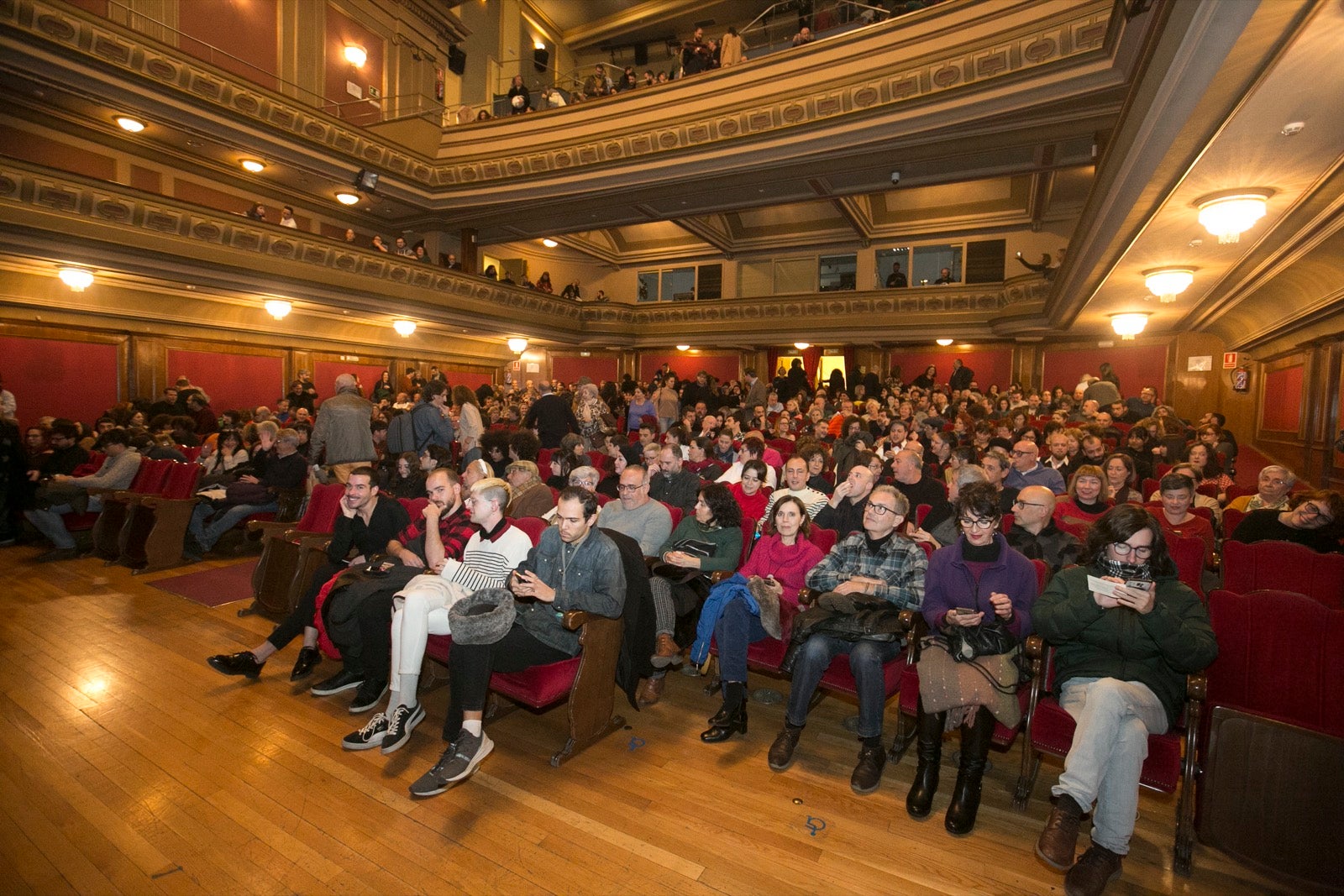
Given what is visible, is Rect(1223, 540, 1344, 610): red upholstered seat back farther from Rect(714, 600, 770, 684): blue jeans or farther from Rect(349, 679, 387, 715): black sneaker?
Rect(349, 679, 387, 715): black sneaker

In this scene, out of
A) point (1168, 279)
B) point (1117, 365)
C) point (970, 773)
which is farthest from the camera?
point (1117, 365)

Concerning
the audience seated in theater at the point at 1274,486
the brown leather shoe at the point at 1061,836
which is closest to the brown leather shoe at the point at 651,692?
the brown leather shoe at the point at 1061,836

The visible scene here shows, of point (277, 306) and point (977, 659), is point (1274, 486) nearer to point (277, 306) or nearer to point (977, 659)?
point (977, 659)

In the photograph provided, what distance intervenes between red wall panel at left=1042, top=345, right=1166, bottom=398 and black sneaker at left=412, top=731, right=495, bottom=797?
14.6 metres

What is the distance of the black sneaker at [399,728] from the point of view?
2.72 metres

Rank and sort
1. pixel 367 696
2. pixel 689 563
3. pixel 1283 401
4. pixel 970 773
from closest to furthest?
1. pixel 970 773
2. pixel 367 696
3. pixel 689 563
4. pixel 1283 401

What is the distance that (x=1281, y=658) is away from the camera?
2172 millimetres

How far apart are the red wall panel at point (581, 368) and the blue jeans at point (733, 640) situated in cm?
1572

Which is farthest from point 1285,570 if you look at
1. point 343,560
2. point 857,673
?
point 343,560

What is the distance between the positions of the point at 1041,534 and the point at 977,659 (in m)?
1.10

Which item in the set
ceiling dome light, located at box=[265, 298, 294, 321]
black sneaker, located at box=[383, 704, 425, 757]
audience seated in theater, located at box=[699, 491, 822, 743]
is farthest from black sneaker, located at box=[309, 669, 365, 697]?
ceiling dome light, located at box=[265, 298, 294, 321]

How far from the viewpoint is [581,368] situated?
18.8 metres

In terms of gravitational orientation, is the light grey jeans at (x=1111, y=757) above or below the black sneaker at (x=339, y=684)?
above

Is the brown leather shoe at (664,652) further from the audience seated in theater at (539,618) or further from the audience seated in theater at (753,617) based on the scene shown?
the audience seated in theater at (539,618)
